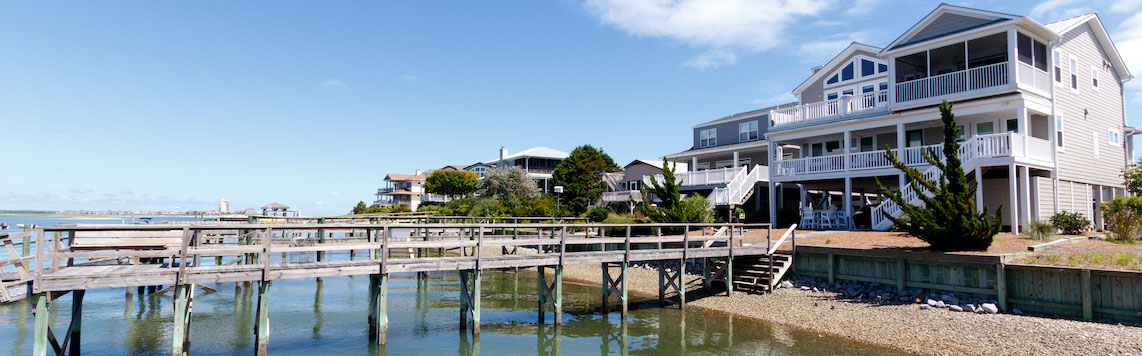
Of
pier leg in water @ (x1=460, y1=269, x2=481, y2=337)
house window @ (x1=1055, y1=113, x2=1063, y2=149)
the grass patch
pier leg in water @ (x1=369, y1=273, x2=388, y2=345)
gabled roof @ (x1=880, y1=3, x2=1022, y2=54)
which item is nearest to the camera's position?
pier leg in water @ (x1=369, y1=273, x2=388, y2=345)

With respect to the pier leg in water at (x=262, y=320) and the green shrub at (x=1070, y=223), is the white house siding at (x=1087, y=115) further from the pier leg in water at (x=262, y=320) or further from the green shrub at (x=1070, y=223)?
the pier leg in water at (x=262, y=320)

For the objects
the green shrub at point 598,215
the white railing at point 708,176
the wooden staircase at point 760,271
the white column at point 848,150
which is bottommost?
the wooden staircase at point 760,271

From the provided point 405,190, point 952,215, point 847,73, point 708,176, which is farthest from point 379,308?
point 405,190

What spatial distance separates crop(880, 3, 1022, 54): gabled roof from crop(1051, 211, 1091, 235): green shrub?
7076 millimetres

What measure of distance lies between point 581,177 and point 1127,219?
129 ft

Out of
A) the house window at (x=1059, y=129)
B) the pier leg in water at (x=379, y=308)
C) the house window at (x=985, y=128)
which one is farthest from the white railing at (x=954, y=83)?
the pier leg in water at (x=379, y=308)

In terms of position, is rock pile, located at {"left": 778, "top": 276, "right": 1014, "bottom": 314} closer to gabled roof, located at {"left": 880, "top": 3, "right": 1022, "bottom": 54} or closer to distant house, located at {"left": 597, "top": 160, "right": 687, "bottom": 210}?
gabled roof, located at {"left": 880, "top": 3, "right": 1022, "bottom": 54}

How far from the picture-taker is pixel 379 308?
13.6 metres

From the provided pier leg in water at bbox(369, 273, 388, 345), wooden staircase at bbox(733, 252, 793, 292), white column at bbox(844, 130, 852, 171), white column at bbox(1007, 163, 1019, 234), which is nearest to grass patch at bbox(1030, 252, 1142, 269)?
white column at bbox(1007, 163, 1019, 234)

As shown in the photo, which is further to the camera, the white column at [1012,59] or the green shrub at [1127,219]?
the white column at [1012,59]

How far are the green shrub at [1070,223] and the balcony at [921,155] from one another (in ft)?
6.96

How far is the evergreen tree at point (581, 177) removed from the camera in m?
53.4

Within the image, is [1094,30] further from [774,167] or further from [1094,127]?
[774,167]

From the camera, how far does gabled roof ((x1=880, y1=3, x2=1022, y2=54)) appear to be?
23.3 meters
